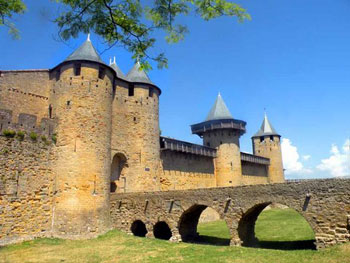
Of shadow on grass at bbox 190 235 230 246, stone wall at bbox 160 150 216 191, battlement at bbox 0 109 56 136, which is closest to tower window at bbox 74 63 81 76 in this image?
battlement at bbox 0 109 56 136

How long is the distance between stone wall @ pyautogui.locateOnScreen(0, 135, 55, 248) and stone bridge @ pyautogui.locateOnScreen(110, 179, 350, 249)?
4280 millimetres

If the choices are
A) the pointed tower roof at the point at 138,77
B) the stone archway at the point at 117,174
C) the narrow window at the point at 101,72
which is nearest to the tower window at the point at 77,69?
the narrow window at the point at 101,72

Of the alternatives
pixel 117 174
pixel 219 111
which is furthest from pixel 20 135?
pixel 219 111

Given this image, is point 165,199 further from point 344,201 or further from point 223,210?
point 344,201

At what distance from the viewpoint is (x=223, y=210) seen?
15.0 meters

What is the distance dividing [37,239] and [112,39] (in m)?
13.3

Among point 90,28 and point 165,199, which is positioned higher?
point 90,28

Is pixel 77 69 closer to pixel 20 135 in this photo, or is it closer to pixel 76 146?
pixel 76 146

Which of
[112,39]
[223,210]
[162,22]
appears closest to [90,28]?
[112,39]

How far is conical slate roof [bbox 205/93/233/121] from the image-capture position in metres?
30.7

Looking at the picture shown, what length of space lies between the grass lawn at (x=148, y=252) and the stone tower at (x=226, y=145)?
12077 mm

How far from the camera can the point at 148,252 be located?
13.2 metres

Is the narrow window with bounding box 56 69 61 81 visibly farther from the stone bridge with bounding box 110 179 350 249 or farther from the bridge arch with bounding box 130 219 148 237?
the bridge arch with bounding box 130 219 148 237

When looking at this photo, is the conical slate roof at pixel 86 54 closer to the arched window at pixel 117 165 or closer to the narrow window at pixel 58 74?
the narrow window at pixel 58 74
